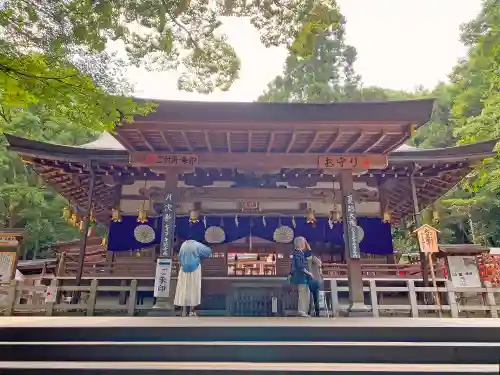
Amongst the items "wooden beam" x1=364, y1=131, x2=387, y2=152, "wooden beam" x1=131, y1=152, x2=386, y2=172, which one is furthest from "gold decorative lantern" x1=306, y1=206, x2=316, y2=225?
"wooden beam" x1=364, y1=131, x2=387, y2=152

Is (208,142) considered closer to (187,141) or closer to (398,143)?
(187,141)

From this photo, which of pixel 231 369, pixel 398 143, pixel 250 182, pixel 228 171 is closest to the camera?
pixel 231 369

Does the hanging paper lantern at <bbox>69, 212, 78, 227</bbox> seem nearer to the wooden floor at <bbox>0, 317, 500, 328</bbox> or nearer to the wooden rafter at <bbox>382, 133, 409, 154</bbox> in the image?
the wooden floor at <bbox>0, 317, 500, 328</bbox>

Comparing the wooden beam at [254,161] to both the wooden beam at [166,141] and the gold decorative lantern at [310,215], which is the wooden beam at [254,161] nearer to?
the wooden beam at [166,141]

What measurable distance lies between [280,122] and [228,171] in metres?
3.85

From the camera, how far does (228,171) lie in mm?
11289

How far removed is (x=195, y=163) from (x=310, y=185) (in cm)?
432

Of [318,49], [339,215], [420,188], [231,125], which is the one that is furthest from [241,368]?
[318,49]

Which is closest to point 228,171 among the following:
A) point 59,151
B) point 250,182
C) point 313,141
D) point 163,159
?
point 250,182

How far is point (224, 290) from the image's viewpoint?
10.5 meters

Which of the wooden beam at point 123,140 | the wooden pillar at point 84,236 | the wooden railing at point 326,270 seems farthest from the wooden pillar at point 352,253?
the wooden pillar at point 84,236

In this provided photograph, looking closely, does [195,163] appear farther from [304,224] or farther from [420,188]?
[420,188]

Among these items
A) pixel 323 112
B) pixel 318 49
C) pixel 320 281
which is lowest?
pixel 320 281

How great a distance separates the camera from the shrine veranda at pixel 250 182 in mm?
7848
